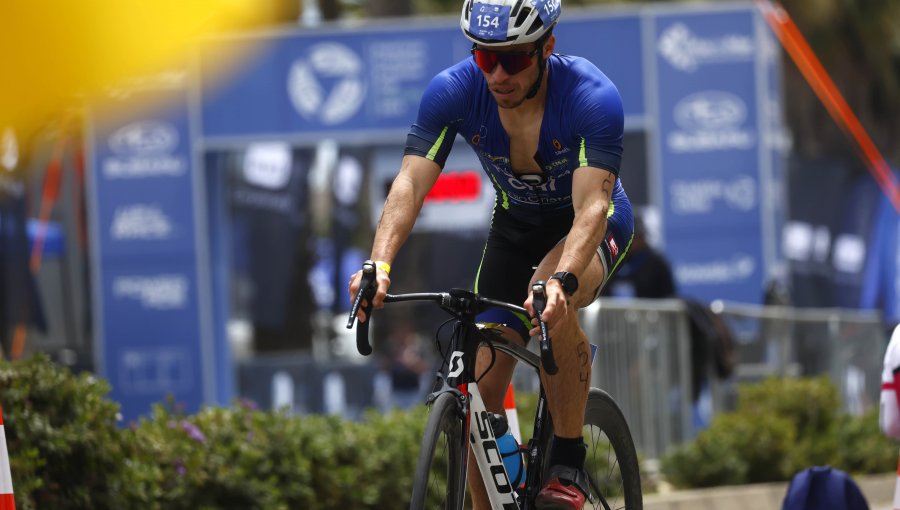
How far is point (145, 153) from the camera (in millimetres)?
17953

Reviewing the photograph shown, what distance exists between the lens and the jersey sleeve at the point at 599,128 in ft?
18.9

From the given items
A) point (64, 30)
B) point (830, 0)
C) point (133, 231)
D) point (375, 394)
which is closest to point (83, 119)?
point (133, 231)

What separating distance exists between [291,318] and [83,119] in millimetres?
4759

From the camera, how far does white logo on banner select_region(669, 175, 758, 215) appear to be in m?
17.3

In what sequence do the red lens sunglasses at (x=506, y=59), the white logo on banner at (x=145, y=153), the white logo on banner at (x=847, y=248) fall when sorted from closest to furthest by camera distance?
the red lens sunglasses at (x=506, y=59)
the white logo on banner at (x=145, y=153)
the white logo on banner at (x=847, y=248)

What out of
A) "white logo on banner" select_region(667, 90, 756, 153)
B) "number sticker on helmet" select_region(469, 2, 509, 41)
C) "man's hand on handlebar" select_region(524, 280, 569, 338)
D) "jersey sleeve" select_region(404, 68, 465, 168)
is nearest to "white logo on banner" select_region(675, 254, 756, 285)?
"white logo on banner" select_region(667, 90, 756, 153)

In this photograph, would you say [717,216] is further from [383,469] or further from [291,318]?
[383,469]

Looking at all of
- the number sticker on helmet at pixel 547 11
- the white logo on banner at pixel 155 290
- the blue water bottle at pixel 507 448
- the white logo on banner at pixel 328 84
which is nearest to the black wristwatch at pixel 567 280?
the blue water bottle at pixel 507 448

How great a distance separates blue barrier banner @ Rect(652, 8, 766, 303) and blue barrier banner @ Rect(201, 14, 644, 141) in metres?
2.40

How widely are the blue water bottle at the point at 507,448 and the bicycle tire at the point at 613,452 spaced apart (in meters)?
0.61

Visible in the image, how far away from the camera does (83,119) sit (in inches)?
698

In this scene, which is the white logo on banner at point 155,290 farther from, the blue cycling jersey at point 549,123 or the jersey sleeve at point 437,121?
the jersey sleeve at point 437,121

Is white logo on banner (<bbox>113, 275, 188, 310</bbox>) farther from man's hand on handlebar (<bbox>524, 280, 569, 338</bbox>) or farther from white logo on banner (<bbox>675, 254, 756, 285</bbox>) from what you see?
man's hand on handlebar (<bbox>524, 280, 569, 338</bbox>)

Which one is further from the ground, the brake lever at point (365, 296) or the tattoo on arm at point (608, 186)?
the tattoo on arm at point (608, 186)
